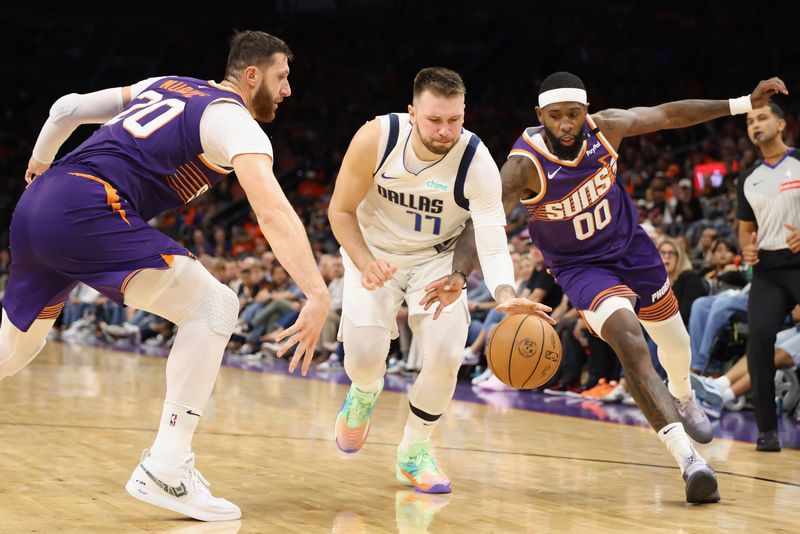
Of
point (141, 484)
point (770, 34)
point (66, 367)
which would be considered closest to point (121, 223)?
point (141, 484)

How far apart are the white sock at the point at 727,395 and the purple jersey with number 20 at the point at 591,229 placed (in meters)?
2.98

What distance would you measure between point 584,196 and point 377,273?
4.91 ft

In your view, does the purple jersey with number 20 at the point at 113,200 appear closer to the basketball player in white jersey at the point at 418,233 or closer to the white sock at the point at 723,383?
the basketball player in white jersey at the point at 418,233

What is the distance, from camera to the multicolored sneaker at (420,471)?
4820 mm

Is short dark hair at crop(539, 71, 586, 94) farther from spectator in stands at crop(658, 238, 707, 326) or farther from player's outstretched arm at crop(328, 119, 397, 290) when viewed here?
spectator in stands at crop(658, 238, 707, 326)

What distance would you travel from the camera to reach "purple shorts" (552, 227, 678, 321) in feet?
17.8

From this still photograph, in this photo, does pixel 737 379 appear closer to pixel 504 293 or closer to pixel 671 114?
pixel 671 114

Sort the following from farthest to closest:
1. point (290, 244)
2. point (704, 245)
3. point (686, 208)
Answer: point (686, 208) → point (704, 245) → point (290, 244)

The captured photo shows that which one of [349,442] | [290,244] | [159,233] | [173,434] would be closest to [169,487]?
[173,434]

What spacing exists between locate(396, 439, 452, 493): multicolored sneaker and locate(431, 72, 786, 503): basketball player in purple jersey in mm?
1108

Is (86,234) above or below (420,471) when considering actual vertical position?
above

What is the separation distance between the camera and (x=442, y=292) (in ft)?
15.2

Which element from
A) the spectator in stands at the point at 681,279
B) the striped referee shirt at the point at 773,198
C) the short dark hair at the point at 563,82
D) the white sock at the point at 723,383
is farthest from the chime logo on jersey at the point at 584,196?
the spectator in stands at the point at 681,279

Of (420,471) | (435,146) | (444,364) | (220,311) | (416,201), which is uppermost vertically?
(435,146)
